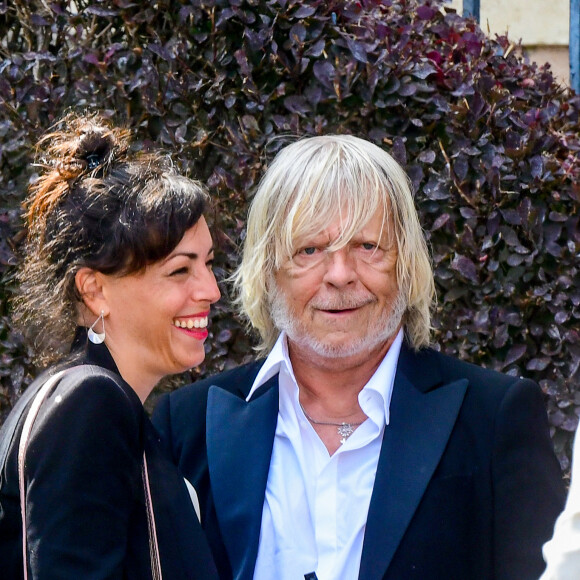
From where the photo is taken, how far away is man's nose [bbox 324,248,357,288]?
2.68 metres

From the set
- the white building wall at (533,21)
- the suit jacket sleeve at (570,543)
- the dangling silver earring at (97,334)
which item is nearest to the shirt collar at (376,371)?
the dangling silver earring at (97,334)

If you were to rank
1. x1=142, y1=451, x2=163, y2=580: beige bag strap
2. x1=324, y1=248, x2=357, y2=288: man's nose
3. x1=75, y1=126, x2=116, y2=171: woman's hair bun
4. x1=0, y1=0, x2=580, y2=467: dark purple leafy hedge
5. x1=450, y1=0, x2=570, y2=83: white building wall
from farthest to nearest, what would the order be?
x1=450, y1=0, x2=570, y2=83: white building wall → x1=0, y1=0, x2=580, y2=467: dark purple leafy hedge → x1=324, y1=248, x2=357, y2=288: man's nose → x1=75, y1=126, x2=116, y2=171: woman's hair bun → x1=142, y1=451, x2=163, y2=580: beige bag strap

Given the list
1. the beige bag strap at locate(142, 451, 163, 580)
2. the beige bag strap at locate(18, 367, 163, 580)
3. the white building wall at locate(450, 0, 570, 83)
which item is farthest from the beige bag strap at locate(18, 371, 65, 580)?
the white building wall at locate(450, 0, 570, 83)

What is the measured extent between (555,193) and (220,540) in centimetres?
163

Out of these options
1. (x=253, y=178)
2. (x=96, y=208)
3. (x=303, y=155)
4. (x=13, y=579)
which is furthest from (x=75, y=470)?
(x=253, y=178)

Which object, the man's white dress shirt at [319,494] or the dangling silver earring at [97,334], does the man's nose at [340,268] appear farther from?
the dangling silver earring at [97,334]

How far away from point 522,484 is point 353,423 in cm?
50

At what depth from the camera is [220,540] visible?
2.67 metres

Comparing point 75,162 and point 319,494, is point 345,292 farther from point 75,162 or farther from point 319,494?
point 75,162

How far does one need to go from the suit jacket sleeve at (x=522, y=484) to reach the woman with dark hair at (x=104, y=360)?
749 mm

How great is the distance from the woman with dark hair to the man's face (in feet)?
0.88

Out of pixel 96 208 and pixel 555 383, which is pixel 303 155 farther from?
pixel 555 383

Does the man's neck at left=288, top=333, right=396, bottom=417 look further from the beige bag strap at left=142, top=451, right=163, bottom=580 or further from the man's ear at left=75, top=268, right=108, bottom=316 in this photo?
the beige bag strap at left=142, top=451, right=163, bottom=580

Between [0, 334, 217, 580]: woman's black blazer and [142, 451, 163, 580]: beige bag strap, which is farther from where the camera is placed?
[142, 451, 163, 580]: beige bag strap
